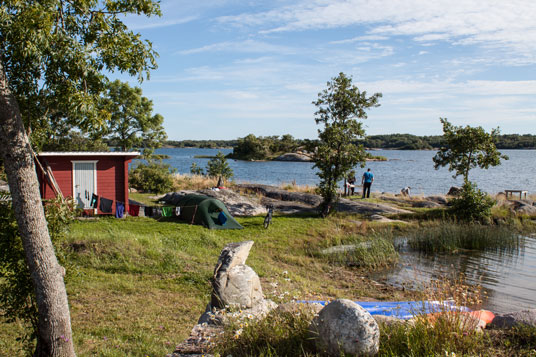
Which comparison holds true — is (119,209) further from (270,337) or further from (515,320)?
(515,320)

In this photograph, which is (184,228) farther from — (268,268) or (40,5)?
(40,5)

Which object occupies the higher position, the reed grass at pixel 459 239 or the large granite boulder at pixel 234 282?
the large granite boulder at pixel 234 282

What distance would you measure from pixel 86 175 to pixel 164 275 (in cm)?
979

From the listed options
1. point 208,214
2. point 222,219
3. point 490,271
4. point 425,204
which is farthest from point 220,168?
point 490,271

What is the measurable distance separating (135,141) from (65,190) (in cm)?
1769

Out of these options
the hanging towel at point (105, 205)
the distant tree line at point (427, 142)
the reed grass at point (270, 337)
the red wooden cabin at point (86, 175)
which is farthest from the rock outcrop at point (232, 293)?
the distant tree line at point (427, 142)

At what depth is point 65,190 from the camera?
18094mm

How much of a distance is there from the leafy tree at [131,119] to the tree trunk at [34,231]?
96.2 feet

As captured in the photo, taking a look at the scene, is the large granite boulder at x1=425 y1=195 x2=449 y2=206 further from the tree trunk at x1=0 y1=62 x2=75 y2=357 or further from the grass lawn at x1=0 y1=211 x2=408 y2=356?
the tree trunk at x1=0 y1=62 x2=75 y2=357

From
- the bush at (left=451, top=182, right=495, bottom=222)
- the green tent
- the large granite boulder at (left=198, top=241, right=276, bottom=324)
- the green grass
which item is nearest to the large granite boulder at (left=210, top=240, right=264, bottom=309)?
the large granite boulder at (left=198, top=241, right=276, bottom=324)

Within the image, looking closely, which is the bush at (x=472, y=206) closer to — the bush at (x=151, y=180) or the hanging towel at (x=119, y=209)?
the hanging towel at (x=119, y=209)

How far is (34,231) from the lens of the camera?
5.08 metres

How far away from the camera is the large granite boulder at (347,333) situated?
4.61 metres

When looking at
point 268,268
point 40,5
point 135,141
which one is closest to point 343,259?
point 268,268
